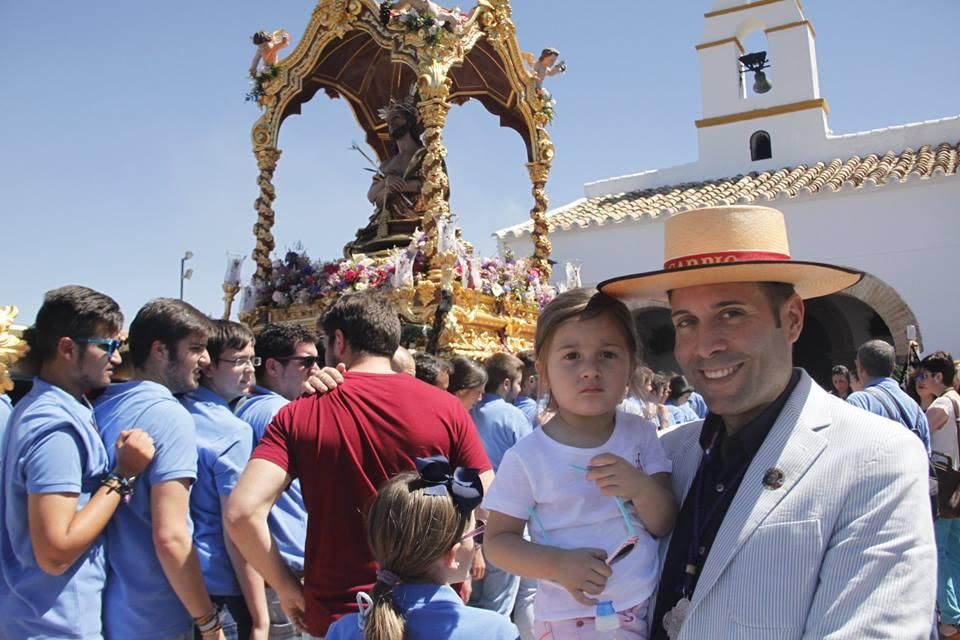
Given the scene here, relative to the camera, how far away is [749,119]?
864 inches

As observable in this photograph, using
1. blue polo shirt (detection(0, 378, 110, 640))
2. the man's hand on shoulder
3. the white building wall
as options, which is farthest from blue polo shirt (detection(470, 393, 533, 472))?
the white building wall

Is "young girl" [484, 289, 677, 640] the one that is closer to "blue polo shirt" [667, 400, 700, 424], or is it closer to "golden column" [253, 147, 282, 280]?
"blue polo shirt" [667, 400, 700, 424]

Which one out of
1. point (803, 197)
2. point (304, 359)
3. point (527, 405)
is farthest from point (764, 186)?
point (304, 359)

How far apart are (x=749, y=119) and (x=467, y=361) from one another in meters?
19.1

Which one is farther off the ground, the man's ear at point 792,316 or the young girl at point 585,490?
the man's ear at point 792,316

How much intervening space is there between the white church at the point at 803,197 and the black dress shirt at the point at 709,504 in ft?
35.8

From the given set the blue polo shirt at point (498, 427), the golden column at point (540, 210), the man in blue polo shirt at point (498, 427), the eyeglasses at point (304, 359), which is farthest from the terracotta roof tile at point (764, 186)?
the eyeglasses at point (304, 359)

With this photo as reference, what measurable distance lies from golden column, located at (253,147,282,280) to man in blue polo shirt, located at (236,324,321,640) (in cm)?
459

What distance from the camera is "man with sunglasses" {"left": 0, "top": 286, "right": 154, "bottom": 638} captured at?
2527mm

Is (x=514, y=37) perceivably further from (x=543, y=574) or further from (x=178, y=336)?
(x=543, y=574)

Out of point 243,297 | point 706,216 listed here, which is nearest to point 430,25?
point 243,297

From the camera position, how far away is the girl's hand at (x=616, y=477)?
1.94 m

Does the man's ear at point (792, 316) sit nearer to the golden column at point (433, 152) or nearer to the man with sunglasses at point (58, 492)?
the man with sunglasses at point (58, 492)

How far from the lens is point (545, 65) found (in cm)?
918
